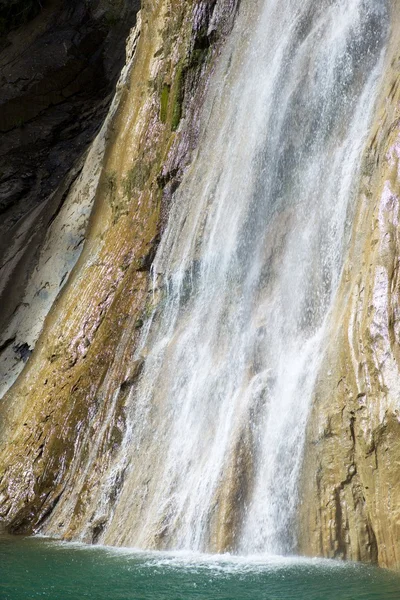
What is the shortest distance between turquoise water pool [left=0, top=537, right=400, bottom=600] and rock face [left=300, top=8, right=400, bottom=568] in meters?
0.33

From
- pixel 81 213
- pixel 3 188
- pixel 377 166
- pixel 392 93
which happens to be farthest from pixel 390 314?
pixel 3 188

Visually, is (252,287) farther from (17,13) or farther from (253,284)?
(17,13)

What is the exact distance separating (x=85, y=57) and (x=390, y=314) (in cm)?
1728

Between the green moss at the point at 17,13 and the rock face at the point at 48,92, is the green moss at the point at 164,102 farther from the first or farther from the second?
the green moss at the point at 17,13

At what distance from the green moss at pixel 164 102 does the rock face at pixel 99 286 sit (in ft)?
0.09

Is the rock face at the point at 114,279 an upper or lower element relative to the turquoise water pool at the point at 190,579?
upper

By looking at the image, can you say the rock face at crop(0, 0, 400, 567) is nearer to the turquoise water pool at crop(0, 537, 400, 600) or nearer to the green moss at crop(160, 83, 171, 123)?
the green moss at crop(160, 83, 171, 123)

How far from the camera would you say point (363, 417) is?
23.6ft

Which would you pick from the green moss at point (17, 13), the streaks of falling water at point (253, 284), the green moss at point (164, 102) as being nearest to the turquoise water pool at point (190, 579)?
the streaks of falling water at point (253, 284)

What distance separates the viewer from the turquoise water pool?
237 inches

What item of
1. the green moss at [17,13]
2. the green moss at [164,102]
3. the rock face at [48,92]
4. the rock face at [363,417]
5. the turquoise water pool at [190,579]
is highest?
the green moss at [17,13]

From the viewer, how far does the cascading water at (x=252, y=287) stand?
329 inches

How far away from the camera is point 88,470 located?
1123cm

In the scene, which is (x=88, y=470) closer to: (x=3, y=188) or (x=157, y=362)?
(x=157, y=362)
